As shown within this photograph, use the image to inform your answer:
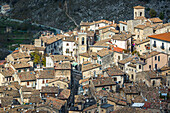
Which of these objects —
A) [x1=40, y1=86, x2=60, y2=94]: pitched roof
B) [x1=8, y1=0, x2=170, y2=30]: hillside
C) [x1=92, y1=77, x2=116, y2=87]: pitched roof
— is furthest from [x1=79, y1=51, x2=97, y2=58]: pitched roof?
→ [x1=8, y1=0, x2=170, y2=30]: hillside

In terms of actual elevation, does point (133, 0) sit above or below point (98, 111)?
above

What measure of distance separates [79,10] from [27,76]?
65.5 metres

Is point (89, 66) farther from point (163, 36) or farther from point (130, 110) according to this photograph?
point (130, 110)

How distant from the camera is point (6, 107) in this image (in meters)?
51.8

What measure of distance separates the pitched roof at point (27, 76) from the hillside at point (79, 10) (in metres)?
35.2

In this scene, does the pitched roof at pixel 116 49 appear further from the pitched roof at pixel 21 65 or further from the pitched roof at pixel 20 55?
the pitched roof at pixel 20 55

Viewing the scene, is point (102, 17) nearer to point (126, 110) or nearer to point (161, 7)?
point (161, 7)

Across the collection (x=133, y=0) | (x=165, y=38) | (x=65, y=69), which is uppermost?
(x=133, y=0)

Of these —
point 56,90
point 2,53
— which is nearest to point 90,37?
point 56,90

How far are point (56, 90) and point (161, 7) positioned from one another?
5205cm

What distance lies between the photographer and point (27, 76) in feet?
203

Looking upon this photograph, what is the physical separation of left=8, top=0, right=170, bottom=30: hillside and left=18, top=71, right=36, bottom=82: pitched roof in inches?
1388

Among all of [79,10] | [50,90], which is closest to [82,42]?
[50,90]

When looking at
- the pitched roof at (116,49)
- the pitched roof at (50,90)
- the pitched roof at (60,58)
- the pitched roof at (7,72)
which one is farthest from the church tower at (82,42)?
the pitched roof at (50,90)
